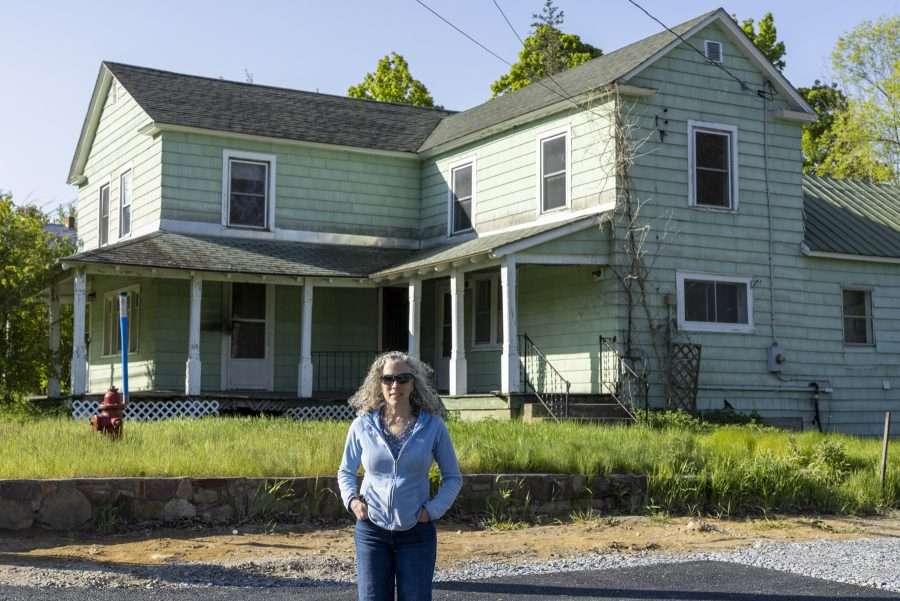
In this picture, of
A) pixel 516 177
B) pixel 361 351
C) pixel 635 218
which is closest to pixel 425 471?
pixel 635 218

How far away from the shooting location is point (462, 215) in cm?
2289

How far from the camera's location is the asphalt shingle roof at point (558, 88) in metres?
20.0

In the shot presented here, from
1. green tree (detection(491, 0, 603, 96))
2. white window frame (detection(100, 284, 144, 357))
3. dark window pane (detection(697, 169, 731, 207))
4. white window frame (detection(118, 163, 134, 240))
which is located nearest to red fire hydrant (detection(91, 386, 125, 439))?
white window frame (detection(100, 284, 144, 357))

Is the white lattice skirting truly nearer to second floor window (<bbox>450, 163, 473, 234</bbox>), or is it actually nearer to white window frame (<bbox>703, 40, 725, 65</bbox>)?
second floor window (<bbox>450, 163, 473, 234</bbox>)

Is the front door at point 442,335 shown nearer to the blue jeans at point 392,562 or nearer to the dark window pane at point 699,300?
the dark window pane at point 699,300

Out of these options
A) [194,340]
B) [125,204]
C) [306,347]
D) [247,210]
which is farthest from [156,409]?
[125,204]

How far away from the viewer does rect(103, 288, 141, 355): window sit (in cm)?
2278

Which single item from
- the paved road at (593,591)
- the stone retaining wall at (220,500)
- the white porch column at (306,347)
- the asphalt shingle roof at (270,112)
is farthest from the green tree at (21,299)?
the paved road at (593,591)

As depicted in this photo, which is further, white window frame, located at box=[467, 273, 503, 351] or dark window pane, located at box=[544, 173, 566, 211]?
white window frame, located at box=[467, 273, 503, 351]

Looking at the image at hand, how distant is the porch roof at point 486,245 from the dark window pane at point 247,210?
2.78 m

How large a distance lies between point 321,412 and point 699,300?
7066mm

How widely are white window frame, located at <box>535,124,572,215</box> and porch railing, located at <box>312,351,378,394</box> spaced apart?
16.1 ft

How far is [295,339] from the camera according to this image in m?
22.7

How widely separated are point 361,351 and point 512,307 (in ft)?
18.9
